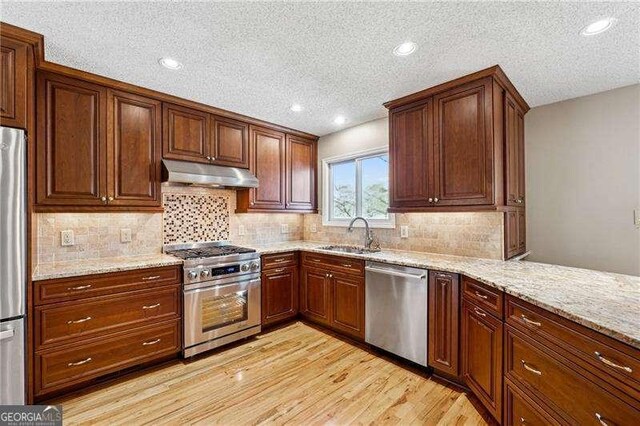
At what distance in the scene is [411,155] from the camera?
110 inches

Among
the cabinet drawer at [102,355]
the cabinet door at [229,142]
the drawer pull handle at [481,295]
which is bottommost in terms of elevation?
the cabinet drawer at [102,355]

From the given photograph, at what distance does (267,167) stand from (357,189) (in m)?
1.22

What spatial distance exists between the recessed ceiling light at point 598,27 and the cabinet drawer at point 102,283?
3.39m

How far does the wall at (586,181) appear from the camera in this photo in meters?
2.38

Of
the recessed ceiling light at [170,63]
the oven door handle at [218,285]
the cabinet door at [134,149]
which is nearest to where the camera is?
the recessed ceiling light at [170,63]

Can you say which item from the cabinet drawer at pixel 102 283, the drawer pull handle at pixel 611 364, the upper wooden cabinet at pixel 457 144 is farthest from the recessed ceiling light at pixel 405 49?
the cabinet drawer at pixel 102 283

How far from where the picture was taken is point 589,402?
1.21 metres

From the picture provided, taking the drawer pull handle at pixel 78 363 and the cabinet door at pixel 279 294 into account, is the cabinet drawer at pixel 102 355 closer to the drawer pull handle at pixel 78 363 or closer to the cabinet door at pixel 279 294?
the drawer pull handle at pixel 78 363

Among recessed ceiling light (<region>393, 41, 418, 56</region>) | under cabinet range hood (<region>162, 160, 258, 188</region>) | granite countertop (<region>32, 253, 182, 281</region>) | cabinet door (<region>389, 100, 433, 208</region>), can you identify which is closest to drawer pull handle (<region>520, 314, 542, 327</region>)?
cabinet door (<region>389, 100, 433, 208</region>)

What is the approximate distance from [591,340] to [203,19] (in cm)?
251

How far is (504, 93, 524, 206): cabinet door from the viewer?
242 cm

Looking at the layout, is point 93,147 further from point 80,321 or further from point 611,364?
point 611,364

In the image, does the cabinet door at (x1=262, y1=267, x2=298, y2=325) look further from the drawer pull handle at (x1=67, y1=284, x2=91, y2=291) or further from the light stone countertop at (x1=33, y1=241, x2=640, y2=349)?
the drawer pull handle at (x1=67, y1=284, x2=91, y2=291)

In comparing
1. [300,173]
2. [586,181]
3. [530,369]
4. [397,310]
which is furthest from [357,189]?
[530,369]
